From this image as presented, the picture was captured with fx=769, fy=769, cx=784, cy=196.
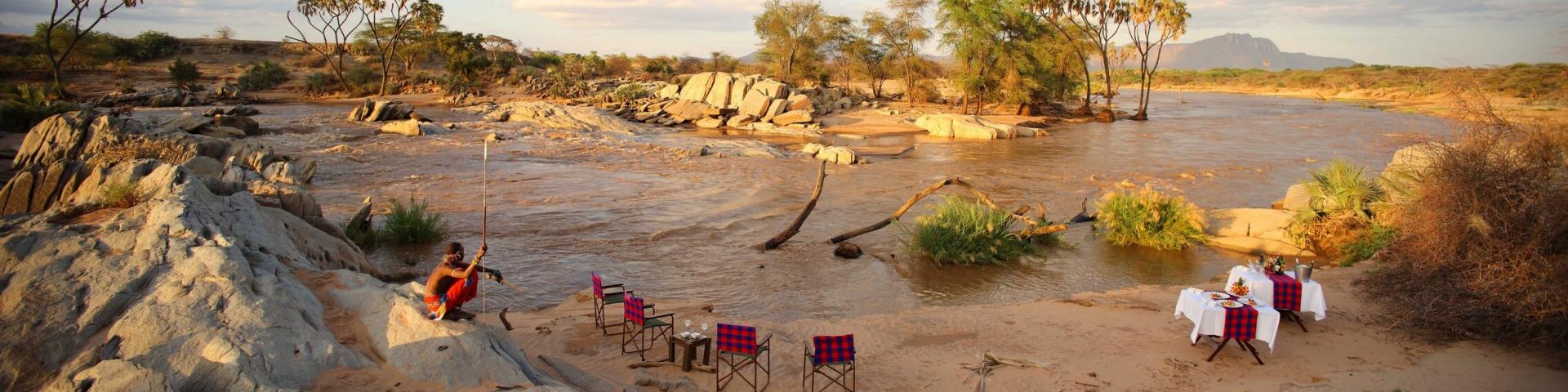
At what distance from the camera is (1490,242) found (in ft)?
23.9

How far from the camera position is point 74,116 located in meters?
13.2

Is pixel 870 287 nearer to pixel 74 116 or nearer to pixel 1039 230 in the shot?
pixel 1039 230

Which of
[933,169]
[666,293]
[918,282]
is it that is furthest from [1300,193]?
[666,293]

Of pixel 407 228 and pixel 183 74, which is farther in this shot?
pixel 183 74

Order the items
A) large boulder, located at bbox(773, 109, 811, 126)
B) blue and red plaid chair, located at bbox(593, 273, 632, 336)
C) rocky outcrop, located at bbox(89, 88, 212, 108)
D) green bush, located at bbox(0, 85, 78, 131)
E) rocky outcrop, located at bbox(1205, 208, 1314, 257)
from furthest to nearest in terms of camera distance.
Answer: rocky outcrop, located at bbox(89, 88, 212, 108), large boulder, located at bbox(773, 109, 811, 126), green bush, located at bbox(0, 85, 78, 131), rocky outcrop, located at bbox(1205, 208, 1314, 257), blue and red plaid chair, located at bbox(593, 273, 632, 336)

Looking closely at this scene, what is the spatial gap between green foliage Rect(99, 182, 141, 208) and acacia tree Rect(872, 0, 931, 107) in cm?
4093

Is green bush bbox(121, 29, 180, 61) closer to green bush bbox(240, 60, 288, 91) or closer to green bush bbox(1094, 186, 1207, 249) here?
green bush bbox(240, 60, 288, 91)

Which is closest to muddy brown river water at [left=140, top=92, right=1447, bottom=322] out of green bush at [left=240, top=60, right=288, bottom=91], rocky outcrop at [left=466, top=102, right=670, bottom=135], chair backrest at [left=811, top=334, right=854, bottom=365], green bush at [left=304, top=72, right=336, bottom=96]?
rocky outcrop at [left=466, top=102, right=670, bottom=135]

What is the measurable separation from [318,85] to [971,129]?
126ft

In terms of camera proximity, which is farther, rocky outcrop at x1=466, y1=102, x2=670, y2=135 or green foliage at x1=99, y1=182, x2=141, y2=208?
rocky outcrop at x1=466, y1=102, x2=670, y2=135

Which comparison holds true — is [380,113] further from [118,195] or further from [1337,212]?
[1337,212]

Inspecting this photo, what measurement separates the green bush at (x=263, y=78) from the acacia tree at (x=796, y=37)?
101 ft

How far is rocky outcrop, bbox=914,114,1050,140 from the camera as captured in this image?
108 feet

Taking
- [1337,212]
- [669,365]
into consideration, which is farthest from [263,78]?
[1337,212]
